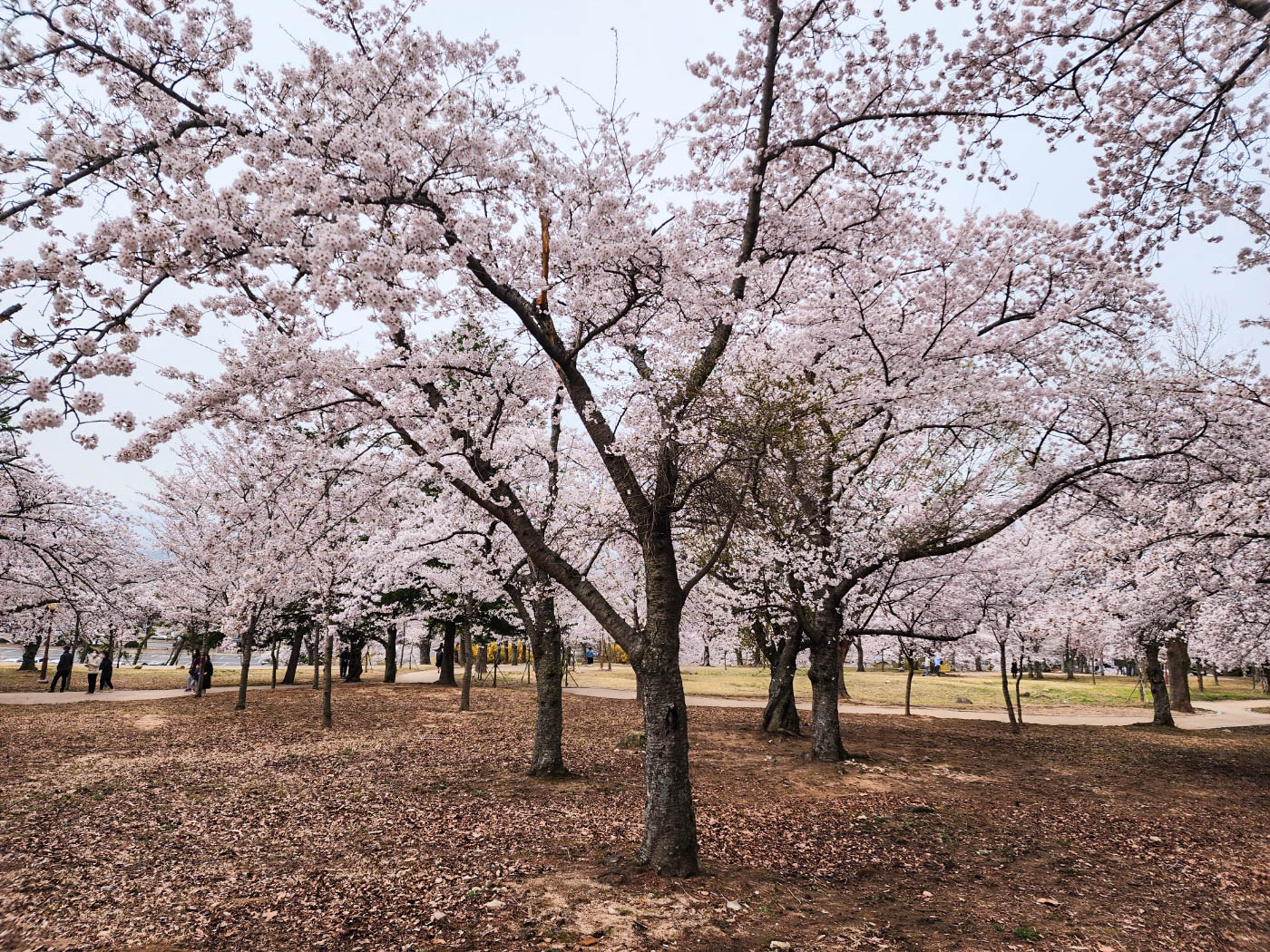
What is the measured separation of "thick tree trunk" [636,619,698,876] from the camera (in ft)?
20.8

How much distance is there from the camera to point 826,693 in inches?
497

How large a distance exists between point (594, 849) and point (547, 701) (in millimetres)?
3947

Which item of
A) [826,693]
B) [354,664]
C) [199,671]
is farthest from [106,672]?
[826,693]

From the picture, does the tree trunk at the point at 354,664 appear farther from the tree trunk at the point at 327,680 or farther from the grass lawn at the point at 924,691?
the tree trunk at the point at 327,680

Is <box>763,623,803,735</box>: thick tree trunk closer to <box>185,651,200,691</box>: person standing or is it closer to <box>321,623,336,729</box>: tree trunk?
<box>321,623,336,729</box>: tree trunk

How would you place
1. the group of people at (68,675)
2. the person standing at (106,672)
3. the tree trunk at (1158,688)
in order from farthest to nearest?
the person standing at (106,672), the group of people at (68,675), the tree trunk at (1158,688)

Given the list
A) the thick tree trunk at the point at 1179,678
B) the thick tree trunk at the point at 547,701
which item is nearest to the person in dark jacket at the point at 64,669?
the thick tree trunk at the point at 547,701

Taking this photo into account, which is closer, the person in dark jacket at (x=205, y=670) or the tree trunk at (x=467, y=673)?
the tree trunk at (x=467, y=673)

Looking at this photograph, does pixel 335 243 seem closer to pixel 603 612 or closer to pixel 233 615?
pixel 603 612

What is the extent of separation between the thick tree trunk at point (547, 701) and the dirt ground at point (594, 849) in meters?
0.55

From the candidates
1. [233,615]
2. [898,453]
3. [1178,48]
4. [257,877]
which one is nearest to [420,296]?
[257,877]

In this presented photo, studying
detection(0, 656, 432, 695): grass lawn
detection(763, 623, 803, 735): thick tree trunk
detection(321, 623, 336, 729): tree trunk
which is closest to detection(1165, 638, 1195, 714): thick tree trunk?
detection(763, 623, 803, 735): thick tree trunk

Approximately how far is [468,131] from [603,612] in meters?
5.29

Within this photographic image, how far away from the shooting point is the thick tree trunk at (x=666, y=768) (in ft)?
20.8
